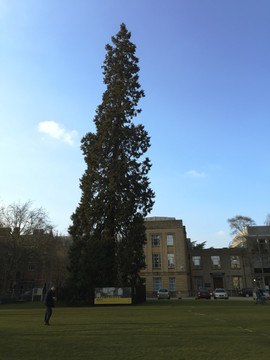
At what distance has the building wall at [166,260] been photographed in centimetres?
5384

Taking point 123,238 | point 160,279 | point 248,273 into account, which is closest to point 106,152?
point 123,238

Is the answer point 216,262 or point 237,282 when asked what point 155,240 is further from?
point 237,282

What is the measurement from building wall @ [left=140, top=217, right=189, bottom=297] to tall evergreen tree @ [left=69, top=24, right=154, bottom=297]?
28.1 m

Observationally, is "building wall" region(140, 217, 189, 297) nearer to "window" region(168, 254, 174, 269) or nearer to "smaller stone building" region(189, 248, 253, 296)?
"window" region(168, 254, 174, 269)

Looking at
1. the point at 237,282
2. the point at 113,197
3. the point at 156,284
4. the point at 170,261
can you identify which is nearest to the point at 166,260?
the point at 170,261

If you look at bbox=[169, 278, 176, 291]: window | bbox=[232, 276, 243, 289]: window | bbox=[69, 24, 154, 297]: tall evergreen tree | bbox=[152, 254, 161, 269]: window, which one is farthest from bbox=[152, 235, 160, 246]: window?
bbox=[69, 24, 154, 297]: tall evergreen tree

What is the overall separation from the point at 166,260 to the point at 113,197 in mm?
31768

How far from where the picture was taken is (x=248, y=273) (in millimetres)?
56500

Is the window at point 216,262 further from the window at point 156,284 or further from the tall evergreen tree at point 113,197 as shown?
the tall evergreen tree at point 113,197

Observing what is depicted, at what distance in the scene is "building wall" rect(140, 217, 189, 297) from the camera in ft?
177

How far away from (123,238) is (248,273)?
126ft

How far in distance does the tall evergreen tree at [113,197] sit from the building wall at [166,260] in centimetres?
2813

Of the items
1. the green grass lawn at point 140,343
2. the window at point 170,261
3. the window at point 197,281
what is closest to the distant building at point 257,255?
the window at point 197,281

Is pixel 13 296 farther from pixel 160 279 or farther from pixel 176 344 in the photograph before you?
pixel 176 344
